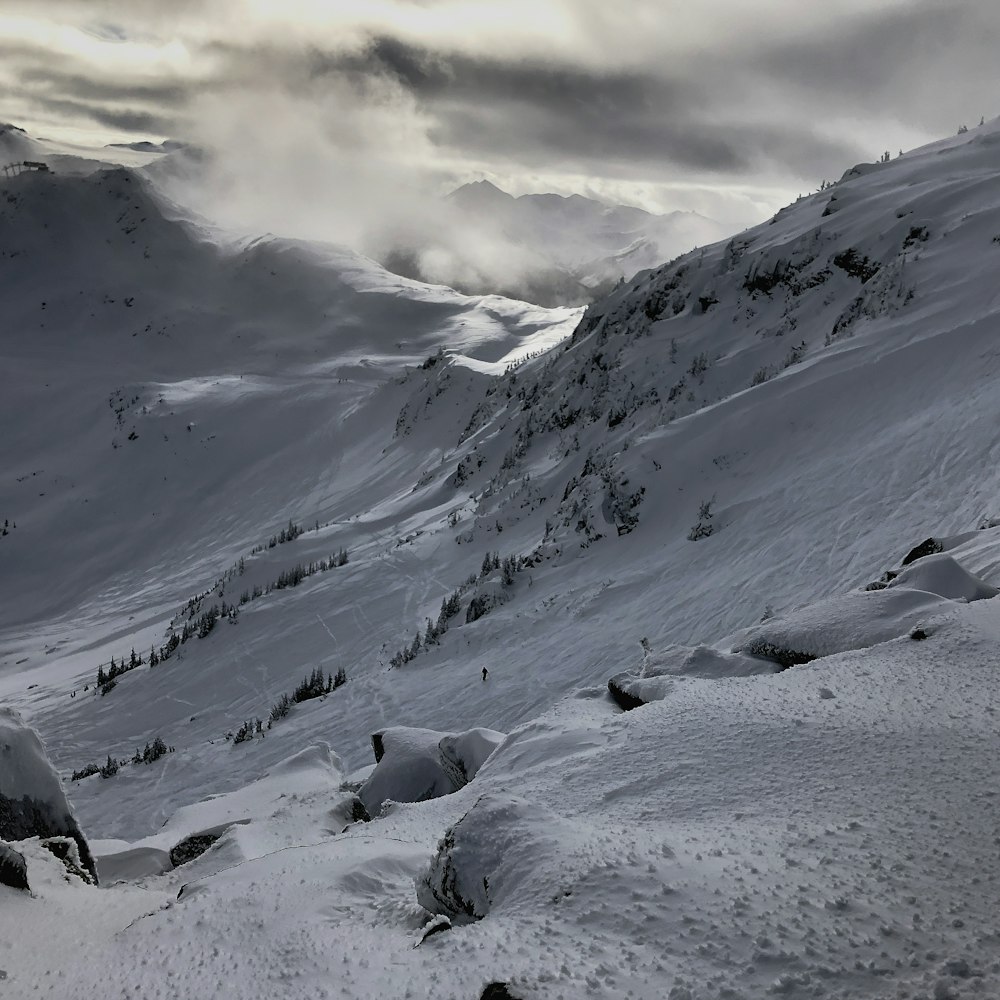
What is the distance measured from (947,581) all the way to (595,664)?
4897 mm

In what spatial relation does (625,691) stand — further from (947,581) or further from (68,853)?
(68,853)

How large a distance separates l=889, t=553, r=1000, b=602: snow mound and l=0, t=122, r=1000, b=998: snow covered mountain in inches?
1.5

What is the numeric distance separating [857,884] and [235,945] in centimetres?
274

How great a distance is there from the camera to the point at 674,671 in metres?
6.68

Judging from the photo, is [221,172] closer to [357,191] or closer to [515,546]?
[357,191]

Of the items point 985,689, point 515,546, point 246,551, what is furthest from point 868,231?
point 246,551

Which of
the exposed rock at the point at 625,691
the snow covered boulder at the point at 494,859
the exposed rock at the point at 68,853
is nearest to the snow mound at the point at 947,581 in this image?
the exposed rock at the point at 625,691

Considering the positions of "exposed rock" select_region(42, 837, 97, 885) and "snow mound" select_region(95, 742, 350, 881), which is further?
"snow mound" select_region(95, 742, 350, 881)

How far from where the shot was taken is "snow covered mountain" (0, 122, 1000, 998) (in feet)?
9.85

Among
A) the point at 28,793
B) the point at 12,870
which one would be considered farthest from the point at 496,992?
the point at 28,793

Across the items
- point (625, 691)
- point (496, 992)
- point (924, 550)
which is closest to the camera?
point (496, 992)

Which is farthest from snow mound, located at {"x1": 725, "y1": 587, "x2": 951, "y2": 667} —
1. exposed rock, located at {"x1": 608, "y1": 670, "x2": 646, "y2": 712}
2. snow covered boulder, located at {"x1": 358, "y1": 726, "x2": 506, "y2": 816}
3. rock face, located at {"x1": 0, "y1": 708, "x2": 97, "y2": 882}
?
rock face, located at {"x1": 0, "y1": 708, "x2": 97, "y2": 882}

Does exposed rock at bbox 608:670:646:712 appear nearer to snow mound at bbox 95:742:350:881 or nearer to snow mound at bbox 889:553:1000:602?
snow mound at bbox 889:553:1000:602

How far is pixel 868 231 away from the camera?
1864cm
